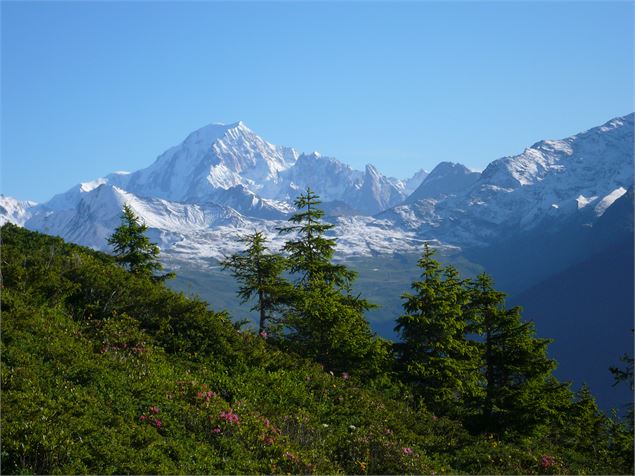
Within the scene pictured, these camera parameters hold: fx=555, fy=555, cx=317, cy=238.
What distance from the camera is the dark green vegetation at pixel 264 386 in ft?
38.3

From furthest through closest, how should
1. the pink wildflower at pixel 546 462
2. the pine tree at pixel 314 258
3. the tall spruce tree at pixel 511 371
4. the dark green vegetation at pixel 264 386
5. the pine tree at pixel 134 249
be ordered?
the pine tree at pixel 134 249 < the pine tree at pixel 314 258 < the tall spruce tree at pixel 511 371 < the pink wildflower at pixel 546 462 < the dark green vegetation at pixel 264 386

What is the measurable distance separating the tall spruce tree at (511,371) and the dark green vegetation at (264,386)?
7 cm

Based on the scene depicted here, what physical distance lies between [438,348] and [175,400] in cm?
1497

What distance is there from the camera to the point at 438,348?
25703 mm

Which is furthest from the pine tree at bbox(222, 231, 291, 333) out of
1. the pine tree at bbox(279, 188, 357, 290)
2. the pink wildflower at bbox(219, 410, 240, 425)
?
the pink wildflower at bbox(219, 410, 240, 425)

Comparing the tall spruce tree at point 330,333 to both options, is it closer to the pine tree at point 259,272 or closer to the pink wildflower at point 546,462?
the pine tree at point 259,272

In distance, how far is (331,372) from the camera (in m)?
21.2

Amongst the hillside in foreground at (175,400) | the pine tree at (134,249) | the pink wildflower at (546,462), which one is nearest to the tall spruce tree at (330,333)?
the hillside in foreground at (175,400)

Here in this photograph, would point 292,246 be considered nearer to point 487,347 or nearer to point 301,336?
point 301,336

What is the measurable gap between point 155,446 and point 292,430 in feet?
14.4

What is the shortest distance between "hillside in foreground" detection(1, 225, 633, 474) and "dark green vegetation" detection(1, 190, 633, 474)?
0.05m

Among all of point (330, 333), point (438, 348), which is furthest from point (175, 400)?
point (438, 348)

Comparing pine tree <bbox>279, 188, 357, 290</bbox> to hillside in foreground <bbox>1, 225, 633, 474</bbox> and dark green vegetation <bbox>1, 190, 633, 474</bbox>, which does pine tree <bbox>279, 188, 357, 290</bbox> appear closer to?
dark green vegetation <bbox>1, 190, 633, 474</bbox>

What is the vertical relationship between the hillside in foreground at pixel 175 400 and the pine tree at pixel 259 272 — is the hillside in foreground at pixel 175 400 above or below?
below
